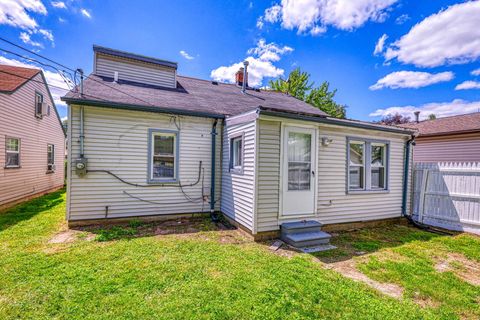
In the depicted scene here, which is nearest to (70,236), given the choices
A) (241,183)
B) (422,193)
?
(241,183)

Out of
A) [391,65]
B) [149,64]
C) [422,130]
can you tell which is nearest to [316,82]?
[391,65]

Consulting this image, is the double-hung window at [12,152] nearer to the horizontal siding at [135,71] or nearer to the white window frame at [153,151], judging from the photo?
the horizontal siding at [135,71]

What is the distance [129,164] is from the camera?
5.97 meters

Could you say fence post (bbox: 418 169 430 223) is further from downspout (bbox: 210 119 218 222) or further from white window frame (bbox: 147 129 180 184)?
white window frame (bbox: 147 129 180 184)

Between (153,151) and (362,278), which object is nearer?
(362,278)

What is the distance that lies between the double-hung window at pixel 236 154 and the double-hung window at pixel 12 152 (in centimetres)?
784

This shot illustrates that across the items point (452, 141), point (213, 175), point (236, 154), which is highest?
point (452, 141)

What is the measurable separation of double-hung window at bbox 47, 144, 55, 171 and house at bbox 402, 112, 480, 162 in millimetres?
18772

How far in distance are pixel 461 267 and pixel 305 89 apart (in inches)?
859

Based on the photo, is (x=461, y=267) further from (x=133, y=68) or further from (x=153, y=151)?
(x=133, y=68)

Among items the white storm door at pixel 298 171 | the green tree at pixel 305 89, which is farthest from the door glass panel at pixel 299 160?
the green tree at pixel 305 89

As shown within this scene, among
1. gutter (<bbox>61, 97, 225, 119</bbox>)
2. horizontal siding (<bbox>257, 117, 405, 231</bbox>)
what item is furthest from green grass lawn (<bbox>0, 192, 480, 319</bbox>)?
gutter (<bbox>61, 97, 225, 119</bbox>)

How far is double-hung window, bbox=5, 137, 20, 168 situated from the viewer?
7.58 metres

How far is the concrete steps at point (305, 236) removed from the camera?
181 inches
